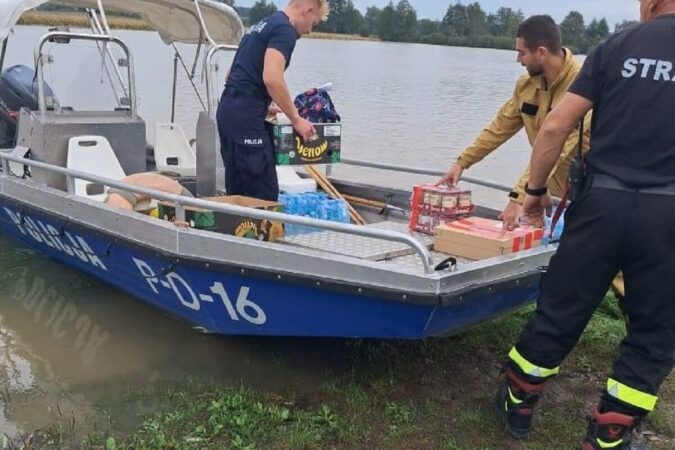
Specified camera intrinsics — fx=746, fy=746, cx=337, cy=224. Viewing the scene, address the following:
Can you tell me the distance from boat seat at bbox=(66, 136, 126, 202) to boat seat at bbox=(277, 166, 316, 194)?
1089 mm

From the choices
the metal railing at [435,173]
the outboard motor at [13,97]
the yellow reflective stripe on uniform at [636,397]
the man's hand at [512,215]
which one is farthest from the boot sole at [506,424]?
the outboard motor at [13,97]

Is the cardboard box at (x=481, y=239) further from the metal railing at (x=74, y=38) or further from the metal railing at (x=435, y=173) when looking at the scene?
the metal railing at (x=74, y=38)

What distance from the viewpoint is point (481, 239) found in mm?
3459

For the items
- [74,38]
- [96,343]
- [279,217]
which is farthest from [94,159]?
[279,217]

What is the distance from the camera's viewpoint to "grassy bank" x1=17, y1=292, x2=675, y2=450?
10.4 ft

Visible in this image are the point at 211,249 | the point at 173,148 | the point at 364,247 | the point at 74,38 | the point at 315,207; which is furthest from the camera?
the point at 173,148

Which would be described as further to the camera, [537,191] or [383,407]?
[383,407]

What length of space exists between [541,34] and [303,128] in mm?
1337

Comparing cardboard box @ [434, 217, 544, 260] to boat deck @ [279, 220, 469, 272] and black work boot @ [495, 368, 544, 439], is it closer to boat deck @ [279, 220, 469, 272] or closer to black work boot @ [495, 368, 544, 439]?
boat deck @ [279, 220, 469, 272]

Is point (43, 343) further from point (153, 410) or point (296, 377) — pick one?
point (296, 377)

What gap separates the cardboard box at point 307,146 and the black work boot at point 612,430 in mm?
2164

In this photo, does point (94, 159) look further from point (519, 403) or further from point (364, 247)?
point (519, 403)

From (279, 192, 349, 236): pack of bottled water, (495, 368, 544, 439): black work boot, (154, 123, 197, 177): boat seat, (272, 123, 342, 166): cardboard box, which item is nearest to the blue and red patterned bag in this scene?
(272, 123, 342, 166): cardboard box

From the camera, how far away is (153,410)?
3477mm
